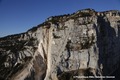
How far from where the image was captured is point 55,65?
50719 millimetres

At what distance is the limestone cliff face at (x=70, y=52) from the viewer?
1947 inches

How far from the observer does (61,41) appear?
52.8 meters

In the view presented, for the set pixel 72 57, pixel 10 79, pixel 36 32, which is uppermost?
pixel 36 32

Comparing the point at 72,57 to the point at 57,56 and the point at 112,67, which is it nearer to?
the point at 57,56

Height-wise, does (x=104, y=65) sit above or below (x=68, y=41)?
below

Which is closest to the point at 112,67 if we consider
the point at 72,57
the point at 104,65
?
the point at 104,65

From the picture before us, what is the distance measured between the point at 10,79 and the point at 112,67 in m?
19.1

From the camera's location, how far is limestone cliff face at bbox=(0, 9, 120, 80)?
4944cm

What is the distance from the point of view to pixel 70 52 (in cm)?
5072

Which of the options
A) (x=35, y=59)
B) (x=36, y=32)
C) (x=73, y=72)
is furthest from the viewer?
(x=36, y=32)

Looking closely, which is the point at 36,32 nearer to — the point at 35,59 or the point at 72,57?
the point at 35,59

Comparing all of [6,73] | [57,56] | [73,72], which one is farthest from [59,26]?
[6,73]

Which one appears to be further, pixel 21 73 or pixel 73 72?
pixel 21 73

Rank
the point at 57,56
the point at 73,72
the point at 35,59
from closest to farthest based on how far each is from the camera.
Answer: the point at 73,72
the point at 57,56
the point at 35,59
